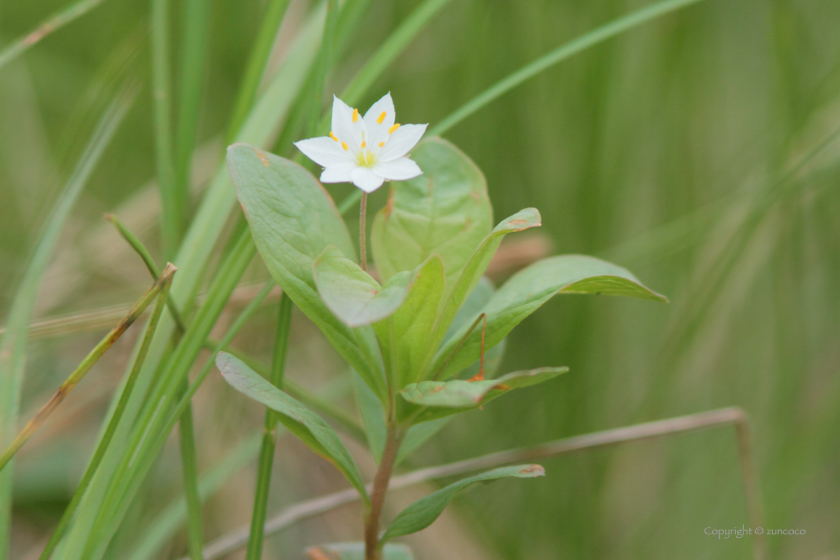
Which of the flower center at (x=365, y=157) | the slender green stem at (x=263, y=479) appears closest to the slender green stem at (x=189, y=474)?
the slender green stem at (x=263, y=479)

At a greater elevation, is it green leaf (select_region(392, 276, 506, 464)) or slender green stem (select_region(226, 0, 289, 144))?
slender green stem (select_region(226, 0, 289, 144))

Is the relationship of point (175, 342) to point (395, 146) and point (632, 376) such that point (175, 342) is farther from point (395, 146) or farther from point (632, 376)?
point (632, 376)

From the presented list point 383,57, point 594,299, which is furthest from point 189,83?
point 594,299

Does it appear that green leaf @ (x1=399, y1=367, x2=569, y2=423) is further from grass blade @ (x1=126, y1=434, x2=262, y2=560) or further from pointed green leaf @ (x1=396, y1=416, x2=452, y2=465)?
grass blade @ (x1=126, y1=434, x2=262, y2=560)

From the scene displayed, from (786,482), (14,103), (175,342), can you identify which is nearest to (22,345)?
(175,342)

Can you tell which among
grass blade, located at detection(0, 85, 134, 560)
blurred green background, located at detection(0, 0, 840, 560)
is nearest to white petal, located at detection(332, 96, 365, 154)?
grass blade, located at detection(0, 85, 134, 560)

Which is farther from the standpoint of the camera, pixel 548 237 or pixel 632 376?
pixel 632 376
